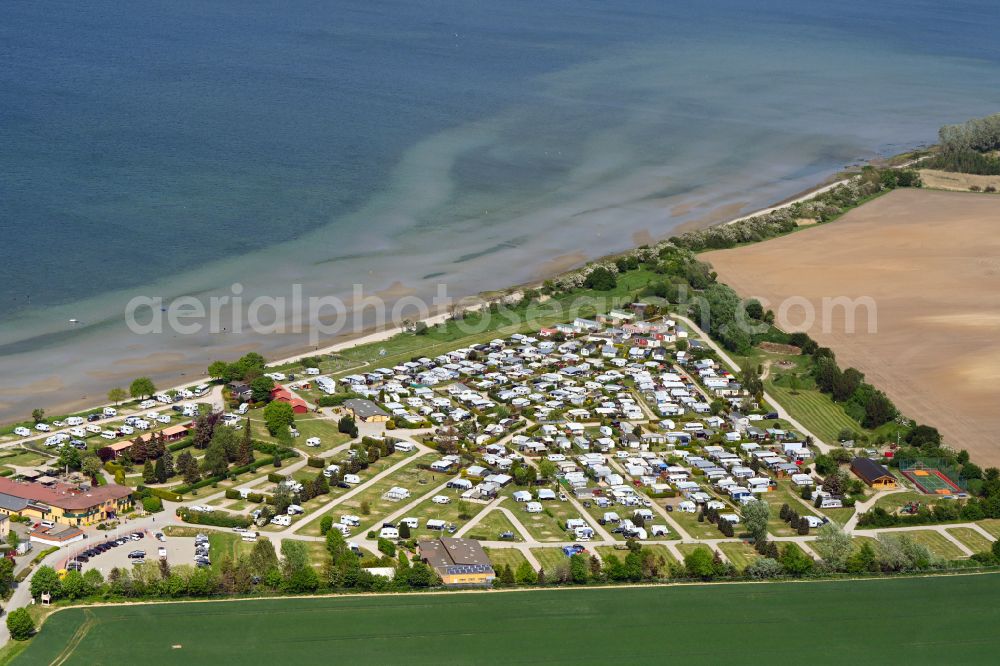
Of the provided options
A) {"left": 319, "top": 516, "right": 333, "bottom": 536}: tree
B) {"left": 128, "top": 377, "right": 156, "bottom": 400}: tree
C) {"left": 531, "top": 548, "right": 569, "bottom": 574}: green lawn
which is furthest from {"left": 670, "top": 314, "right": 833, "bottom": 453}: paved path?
{"left": 128, "top": 377, "right": 156, "bottom": 400}: tree

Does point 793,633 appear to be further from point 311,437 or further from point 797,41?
point 797,41

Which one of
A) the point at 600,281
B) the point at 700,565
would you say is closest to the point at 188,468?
the point at 700,565

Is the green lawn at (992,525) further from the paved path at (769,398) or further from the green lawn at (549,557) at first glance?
the green lawn at (549,557)

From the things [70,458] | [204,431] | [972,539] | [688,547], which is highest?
[204,431]

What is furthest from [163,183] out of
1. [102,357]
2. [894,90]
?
[894,90]

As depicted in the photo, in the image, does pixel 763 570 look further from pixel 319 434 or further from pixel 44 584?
pixel 44 584

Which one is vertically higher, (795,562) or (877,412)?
(877,412)

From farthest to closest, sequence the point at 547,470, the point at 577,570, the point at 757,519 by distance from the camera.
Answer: the point at 547,470 → the point at 757,519 → the point at 577,570
